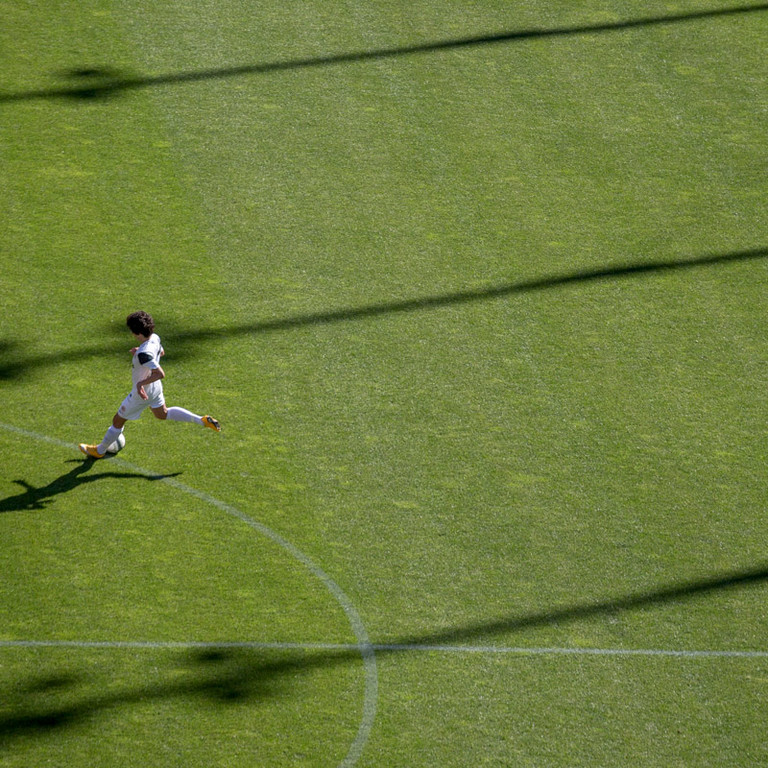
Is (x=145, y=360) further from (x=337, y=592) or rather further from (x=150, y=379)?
(x=337, y=592)

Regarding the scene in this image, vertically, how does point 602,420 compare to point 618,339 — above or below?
below

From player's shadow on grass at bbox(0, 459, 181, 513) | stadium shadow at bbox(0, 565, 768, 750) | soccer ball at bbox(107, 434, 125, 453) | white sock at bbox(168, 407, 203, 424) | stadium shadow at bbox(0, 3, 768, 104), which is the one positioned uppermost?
stadium shadow at bbox(0, 3, 768, 104)

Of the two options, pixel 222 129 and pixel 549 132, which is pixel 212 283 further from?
pixel 549 132

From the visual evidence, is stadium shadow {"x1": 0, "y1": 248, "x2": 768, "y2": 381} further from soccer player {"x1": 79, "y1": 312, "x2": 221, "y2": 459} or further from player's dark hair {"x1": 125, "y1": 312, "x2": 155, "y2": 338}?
player's dark hair {"x1": 125, "y1": 312, "x2": 155, "y2": 338}

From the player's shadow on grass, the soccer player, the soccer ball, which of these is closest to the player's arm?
the soccer player

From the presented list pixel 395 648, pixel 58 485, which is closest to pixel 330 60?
pixel 58 485

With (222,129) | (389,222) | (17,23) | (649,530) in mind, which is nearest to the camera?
(649,530)

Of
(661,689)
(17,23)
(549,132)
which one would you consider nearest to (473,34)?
(549,132)
